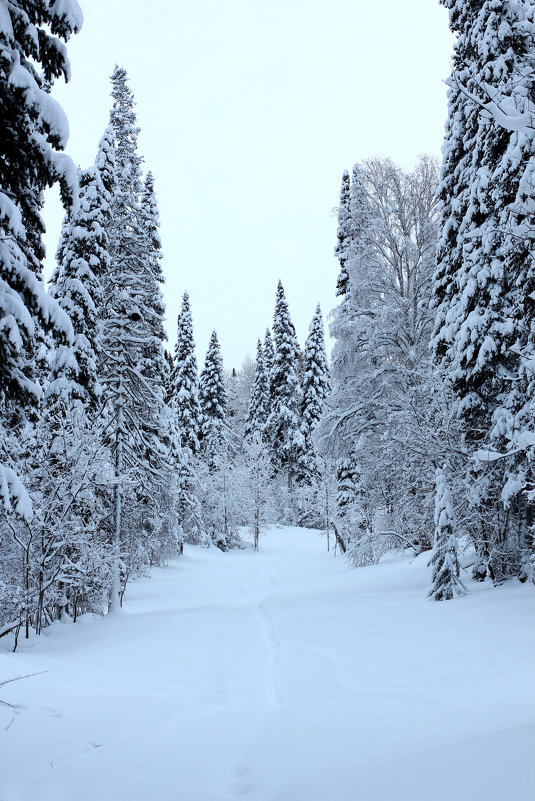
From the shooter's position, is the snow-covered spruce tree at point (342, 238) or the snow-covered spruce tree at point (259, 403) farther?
the snow-covered spruce tree at point (259, 403)

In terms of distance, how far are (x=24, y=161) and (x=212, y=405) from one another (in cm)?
4446

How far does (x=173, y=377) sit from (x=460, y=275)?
117 ft

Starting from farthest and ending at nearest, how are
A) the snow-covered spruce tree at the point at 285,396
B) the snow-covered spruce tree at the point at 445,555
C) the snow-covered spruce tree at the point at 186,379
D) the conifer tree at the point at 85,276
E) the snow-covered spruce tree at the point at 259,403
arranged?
the snow-covered spruce tree at the point at 259,403 < the snow-covered spruce tree at the point at 285,396 < the snow-covered spruce tree at the point at 186,379 < the conifer tree at the point at 85,276 < the snow-covered spruce tree at the point at 445,555

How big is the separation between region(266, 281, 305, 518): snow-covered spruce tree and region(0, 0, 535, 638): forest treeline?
29.6 m

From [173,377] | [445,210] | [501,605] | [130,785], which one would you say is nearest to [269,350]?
[173,377]

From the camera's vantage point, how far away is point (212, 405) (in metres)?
50.2

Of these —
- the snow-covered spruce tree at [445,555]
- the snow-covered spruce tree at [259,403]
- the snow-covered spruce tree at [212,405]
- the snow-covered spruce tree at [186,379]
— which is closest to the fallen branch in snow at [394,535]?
the snow-covered spruce tree at [445,555]

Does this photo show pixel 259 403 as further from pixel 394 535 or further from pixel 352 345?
pixel 394 535

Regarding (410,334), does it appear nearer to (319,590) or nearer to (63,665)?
(319,590)

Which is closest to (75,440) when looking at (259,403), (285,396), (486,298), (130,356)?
(130,356)

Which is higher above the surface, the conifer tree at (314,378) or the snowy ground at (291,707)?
the conifer tree at (314,378)

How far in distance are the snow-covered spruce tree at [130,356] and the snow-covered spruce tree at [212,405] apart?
1140 inches

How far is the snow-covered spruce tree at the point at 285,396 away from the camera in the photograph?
55.2 metres

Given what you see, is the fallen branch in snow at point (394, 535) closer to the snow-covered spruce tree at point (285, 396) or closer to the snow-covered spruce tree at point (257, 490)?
the snow-covered spruce tree at point (257, 490)
